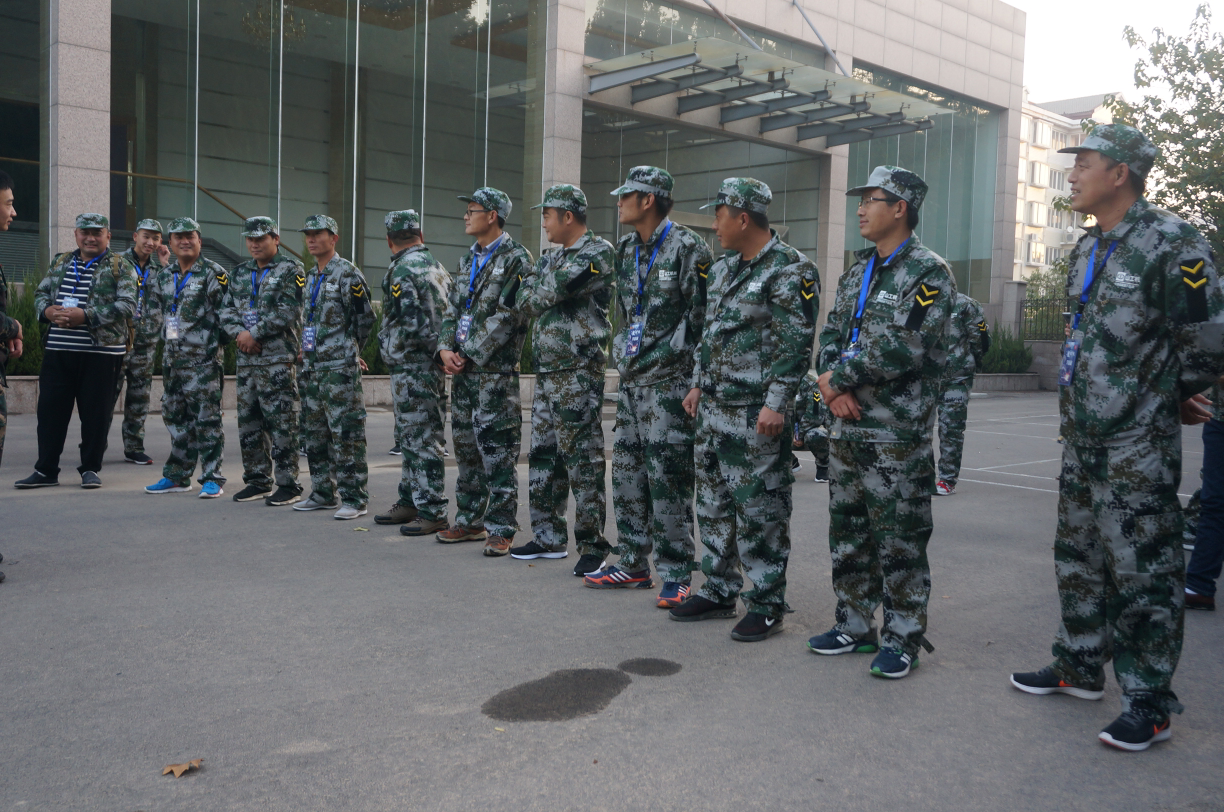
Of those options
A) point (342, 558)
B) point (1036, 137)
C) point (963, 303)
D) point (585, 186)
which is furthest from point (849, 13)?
point (1036, 137)

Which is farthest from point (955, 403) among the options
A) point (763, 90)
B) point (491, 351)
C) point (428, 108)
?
point (428, 108)

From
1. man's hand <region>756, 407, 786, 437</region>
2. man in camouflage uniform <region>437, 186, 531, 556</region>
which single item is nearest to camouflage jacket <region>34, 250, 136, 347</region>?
man in camouflage uniform <region>437, 186, 531, 556</region>

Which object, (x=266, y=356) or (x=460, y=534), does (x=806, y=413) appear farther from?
(x=266, y=356)

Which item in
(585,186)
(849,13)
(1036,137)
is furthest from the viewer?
(1036,137)

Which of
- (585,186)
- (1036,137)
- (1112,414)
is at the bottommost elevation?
(1112,414)

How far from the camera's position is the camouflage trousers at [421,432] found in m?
6.95

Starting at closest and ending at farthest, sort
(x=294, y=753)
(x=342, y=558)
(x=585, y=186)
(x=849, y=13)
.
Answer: (x=294, y=753), (x=342, y=558), (x=585, y=186), (x=849, y=13)

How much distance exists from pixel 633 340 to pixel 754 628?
1570 mm

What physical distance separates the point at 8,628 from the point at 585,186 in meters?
18.7

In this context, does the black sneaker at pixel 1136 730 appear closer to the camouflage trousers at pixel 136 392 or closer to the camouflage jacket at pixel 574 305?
the camouflage jacket at pixel 574 305

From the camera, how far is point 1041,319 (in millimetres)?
29938

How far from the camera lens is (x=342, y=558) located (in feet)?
20.1

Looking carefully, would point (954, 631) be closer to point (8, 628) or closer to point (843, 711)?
point (843, 711)

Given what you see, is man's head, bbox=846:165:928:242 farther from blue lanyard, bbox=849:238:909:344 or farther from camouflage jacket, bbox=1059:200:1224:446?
camouflage jacket, bbox=1059:200:1224:446
